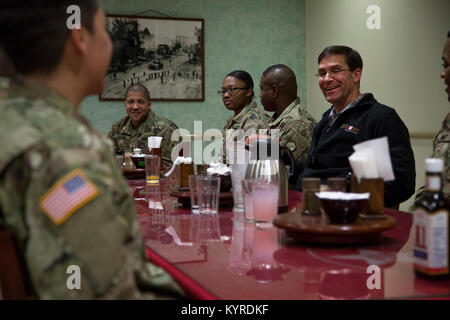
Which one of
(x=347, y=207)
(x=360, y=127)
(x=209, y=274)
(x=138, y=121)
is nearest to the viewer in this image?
(x=209, y=274)

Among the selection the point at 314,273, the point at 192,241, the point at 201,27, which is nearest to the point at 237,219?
the point at 192,241

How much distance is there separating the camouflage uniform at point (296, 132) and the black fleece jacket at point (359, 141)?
37cm

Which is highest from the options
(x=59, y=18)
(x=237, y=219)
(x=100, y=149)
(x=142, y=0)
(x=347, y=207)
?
(x=142, y=0)

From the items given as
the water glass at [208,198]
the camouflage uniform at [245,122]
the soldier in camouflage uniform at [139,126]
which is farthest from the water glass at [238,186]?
the soldier in camouflage uniform at [139,126]

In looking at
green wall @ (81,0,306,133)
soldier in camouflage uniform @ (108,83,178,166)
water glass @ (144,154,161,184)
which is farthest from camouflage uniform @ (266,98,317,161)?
green wall @ (81,0,306,133)

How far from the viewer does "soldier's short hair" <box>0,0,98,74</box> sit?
898mm

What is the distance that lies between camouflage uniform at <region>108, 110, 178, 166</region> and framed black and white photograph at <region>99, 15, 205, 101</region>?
3.06ft

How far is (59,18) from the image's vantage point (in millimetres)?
912

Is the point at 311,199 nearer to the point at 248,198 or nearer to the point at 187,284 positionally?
the point at 248,198

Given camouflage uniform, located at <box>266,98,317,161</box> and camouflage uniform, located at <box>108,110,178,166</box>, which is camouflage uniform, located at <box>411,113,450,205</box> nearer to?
camouflage uniform, located at <box>266,98,317,161</box>

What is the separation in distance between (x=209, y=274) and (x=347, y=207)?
376mm

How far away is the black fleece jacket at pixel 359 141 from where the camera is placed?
2.42 metres

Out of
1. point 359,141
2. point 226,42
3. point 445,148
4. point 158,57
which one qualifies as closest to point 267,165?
point 445,148

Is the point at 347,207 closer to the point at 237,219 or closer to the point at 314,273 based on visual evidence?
the point at 314,273
